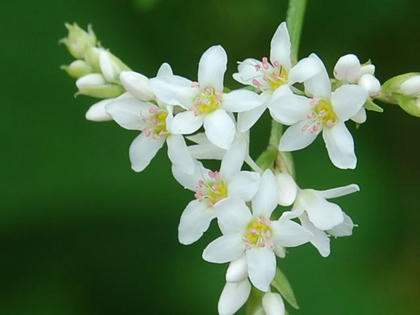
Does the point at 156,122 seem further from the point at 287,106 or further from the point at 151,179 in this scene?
the point at 151,179

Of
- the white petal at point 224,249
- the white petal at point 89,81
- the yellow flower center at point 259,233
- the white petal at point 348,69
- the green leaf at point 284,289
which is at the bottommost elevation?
the green leaf at point 284,289

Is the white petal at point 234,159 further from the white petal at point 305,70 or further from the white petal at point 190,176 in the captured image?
the white petal at point 305,70

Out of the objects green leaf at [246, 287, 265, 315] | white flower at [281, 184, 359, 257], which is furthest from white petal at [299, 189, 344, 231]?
green leaf at [246, 287, 265, 315]

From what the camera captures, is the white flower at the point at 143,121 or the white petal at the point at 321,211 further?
the white flower at the point at 143,121

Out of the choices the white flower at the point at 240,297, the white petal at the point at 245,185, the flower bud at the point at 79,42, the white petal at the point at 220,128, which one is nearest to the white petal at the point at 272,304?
the white flower at the point at 240,297

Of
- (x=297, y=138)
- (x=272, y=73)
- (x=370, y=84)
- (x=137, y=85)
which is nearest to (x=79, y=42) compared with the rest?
(x=137, y=85)

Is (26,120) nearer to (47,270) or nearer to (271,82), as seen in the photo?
(47,270)
